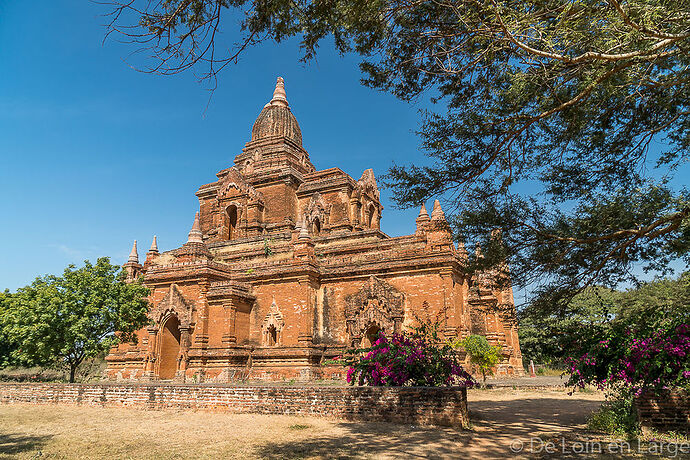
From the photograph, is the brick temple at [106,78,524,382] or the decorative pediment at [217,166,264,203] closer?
the brick temple at [106,78,524,382]

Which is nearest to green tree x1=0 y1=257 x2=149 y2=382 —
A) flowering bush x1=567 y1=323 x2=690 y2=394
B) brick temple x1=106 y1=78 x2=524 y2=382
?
brick temple x1=106 y1=78 x2=524 y2=382

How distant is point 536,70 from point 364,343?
14900mm

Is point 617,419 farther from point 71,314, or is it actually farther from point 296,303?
point 71,314

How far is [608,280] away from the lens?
9680 mm

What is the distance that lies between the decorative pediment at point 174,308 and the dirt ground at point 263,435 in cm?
862

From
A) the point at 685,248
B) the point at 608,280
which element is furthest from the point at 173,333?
the point at 685,248

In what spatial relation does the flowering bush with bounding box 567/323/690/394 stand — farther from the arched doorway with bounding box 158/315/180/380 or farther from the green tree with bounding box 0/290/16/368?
the green tree with bounding box 0/290/16/368

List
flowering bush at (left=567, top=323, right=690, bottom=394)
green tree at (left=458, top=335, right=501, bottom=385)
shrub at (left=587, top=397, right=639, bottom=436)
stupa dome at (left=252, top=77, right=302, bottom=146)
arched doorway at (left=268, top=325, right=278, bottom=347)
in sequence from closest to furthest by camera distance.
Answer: flowering bush at (left=567, top=323, right=690, bottom=394), shrub at (left=587, top=397, right=639, bottom=436), green tree at (left=458, top=335, right=501, bottom=385), arched doorway at (left=268, top=325, right=278, bottom=347), stupa dome at (left=252, top=77, right=302, bottom=146)

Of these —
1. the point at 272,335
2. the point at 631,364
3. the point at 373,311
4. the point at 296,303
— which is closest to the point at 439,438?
the point at 631,364

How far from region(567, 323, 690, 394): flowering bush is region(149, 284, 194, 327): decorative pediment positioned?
16462mm

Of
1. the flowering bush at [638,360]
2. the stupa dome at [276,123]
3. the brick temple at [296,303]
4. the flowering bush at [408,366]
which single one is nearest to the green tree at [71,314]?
the brick temple at [296,303]

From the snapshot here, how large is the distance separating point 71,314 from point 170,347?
641cm

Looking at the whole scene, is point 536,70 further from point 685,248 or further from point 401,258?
point 401,258

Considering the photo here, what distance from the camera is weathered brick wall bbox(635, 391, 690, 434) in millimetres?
7811
